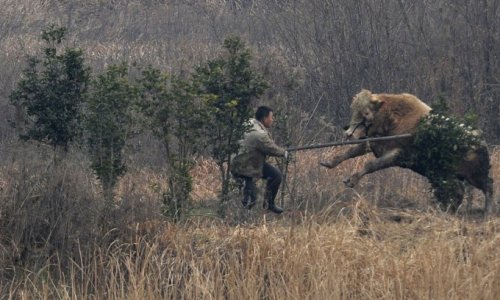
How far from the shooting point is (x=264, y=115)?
12.3 m

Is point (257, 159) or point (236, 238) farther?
point (257, 159)

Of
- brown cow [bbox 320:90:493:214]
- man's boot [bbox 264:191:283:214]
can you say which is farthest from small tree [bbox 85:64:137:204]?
brown cow [bbox 320:90:493:214]

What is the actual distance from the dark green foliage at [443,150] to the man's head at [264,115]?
189cm

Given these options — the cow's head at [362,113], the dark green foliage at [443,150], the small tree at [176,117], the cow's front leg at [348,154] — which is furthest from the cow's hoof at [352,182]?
the small tree at [176,117]

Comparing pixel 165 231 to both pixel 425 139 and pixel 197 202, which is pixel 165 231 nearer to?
pixel 197 202

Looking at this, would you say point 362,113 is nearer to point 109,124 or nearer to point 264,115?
point 264,115

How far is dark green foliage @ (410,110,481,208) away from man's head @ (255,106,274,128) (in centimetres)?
189

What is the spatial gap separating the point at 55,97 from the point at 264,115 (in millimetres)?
2676

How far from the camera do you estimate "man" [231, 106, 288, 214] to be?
11.9m

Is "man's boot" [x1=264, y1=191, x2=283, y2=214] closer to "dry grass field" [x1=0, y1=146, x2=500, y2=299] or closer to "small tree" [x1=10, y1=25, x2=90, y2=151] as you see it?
"dry grass field" [x1=0, y1=146, x2=500, y2=299]

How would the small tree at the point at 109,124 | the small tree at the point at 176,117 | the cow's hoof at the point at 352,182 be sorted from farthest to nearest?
the cow's hoof at the point at 352,182 → the small tree at the point at 176,117 → the small tree at the point at 109,124

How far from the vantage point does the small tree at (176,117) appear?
10633 mm

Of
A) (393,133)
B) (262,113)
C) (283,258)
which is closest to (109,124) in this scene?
(262,113)

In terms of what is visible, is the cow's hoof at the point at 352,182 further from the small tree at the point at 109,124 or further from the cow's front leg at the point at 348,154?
the small tree at the point at 109,124
